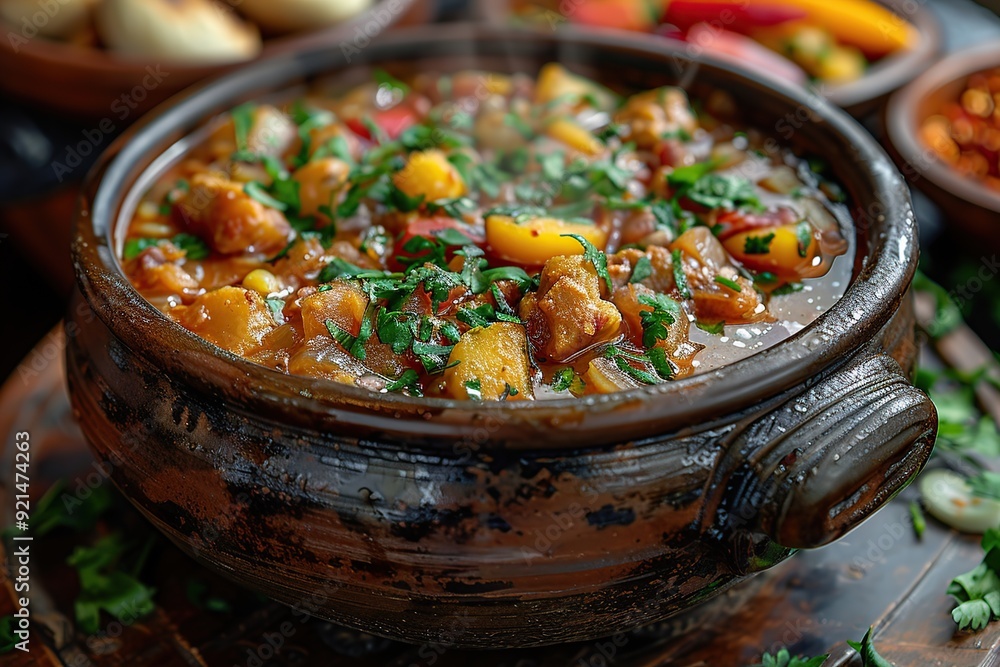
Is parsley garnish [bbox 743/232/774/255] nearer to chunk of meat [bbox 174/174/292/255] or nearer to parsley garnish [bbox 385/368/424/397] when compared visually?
parsley garnish [bbox 385/368/424/397]

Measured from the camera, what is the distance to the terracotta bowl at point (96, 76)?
3645mm

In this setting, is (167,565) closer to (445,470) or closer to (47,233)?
(445,470)

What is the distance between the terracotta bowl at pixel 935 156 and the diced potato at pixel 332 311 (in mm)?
2449

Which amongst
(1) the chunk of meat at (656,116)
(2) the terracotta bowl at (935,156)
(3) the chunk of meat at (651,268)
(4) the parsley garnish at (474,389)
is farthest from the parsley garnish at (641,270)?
(2) the terracotta bowl at (935,156)

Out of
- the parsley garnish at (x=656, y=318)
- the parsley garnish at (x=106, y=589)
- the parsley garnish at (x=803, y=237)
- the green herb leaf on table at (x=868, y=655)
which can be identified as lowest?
the parsley garnish at (x=106, y=589)

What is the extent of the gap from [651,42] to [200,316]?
1.55 m

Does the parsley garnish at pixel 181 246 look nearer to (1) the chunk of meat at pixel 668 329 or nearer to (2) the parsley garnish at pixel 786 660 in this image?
(1) the chunk of meat at pixel 668 329

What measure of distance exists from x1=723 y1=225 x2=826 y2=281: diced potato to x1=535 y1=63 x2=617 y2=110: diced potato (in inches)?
31.6

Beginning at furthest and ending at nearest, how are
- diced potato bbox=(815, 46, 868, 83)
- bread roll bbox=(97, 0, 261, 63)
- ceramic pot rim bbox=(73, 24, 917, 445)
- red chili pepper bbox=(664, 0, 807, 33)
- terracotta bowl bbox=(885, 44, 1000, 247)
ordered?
red chili pepper bbox=(664, 0, 807, 33), diced potato bbox=(815, 46, 868, 83), bread roll bbox=(97, 0, 261, 63), terracotta bowl bbox=(885, 44, 1000, 247), ceramic pot rim bbox=(73, 24, 917, 445)

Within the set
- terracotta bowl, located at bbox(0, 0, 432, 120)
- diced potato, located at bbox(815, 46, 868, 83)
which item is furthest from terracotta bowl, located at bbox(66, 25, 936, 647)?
diced potato, located at bbox(815, 46, 868, 83)

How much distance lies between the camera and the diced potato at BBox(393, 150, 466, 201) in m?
2.21

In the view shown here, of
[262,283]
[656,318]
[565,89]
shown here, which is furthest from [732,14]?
[262,283]

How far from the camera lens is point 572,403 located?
1500 mm

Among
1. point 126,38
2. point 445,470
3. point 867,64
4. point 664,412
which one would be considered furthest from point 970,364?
point 126,38
